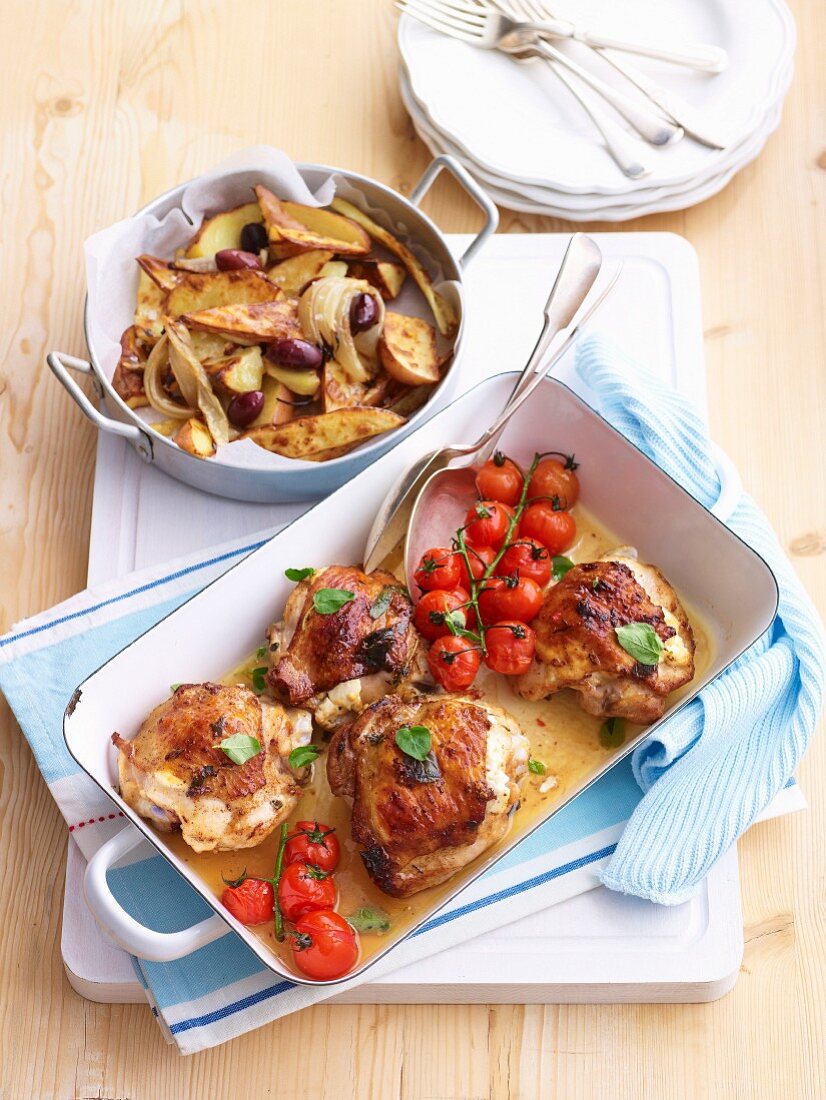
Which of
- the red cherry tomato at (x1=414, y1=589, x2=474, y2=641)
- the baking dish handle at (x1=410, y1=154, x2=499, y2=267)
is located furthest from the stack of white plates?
the red cherry tomato at (x1=414, y1=589, x2=474, y2=641)

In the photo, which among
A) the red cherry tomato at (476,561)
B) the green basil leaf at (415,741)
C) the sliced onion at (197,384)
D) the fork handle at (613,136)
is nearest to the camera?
the green basil leaf at (415,741)

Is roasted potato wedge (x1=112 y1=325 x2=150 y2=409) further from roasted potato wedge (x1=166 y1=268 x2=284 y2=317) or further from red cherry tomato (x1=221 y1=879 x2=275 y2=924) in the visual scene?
red cherry tomato (x1=221 y1=879 x2=275 y2=924)

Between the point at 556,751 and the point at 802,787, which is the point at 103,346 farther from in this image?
the point at 802,787

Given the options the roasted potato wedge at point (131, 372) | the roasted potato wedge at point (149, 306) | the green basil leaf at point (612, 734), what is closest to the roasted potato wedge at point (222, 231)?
the roasted potato wedge at point (149, 306)

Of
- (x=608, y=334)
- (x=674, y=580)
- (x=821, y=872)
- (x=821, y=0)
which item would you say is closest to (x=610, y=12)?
(x=821, y=0)

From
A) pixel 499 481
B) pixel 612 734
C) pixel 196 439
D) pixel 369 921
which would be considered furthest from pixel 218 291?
pixel 369 921

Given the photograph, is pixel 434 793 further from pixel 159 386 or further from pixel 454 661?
pixel 159 386

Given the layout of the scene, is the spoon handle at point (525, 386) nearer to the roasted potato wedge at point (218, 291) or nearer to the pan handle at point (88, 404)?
the roasted potato wedge at point (218, 291)
